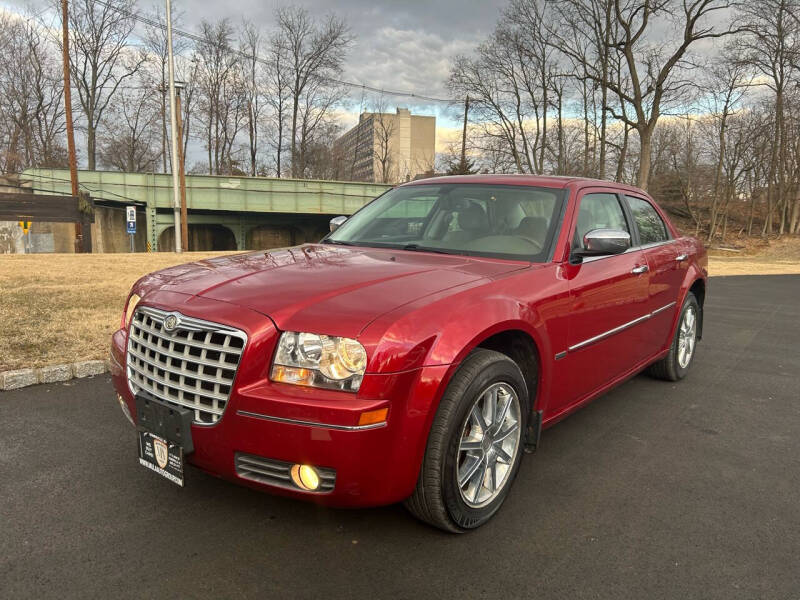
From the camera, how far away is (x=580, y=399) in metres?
3.47

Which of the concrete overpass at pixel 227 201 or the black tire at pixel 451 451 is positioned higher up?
the concrete overpass at pixel 227 201

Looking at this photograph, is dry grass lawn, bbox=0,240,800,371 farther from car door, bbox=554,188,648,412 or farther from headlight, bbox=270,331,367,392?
car door, bbox=554,188,648,412

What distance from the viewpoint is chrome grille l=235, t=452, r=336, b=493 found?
7.22 ft

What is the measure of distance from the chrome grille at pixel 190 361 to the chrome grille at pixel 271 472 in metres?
0.21

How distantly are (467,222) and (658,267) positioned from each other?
166 centimetres

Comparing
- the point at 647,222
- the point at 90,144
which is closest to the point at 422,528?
→ the point at 647,222

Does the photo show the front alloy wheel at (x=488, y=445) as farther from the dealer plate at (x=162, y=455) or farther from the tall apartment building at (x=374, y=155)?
the tall apartment building at (x=374, y=155)

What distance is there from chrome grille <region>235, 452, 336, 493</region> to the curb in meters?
3.19

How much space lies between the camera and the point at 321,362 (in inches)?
86.3

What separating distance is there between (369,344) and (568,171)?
37.2m

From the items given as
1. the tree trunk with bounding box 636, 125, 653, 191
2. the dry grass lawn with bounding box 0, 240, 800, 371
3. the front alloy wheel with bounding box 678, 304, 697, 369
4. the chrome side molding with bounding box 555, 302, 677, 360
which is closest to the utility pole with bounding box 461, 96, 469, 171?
the tree trunk with bounding box 636, 125, 653, 191

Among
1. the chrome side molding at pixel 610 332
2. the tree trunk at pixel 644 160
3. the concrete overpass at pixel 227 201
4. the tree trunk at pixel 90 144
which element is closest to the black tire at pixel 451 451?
the chrome side molding at pixel 610 332

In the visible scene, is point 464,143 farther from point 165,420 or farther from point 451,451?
point 165,420

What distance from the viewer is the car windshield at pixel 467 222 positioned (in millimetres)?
3412
